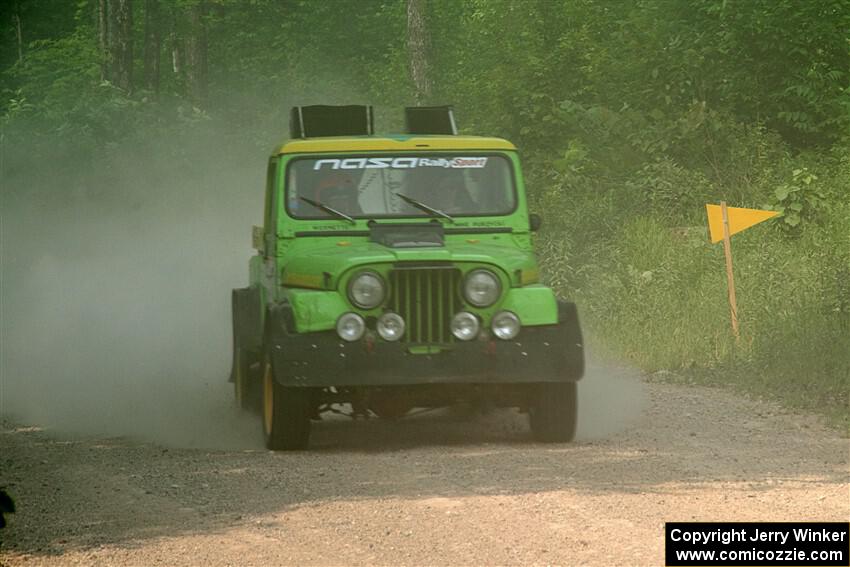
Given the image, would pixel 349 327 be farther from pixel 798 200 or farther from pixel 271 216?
pixel 798 200

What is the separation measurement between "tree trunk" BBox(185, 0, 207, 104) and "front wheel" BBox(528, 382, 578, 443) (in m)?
38.0

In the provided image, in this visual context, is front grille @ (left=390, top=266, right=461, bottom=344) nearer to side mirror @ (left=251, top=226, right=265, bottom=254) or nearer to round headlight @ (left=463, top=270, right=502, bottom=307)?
round headlight @ (left=463, top=270, right=502, bottom=307)

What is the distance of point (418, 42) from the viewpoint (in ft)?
114

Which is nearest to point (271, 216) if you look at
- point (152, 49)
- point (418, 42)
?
point (418, 42)

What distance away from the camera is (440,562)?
7.52 metres

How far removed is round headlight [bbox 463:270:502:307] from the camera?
11.2 metres

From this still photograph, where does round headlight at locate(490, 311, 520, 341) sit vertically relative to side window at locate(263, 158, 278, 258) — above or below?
below

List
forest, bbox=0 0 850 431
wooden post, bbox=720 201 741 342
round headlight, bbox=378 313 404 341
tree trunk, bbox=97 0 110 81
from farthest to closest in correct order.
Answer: tree trunk, bbox=97 0 110 81
forest, bbox=0 0 850 431
wooden post, bbox=720 201 741 342
round headlight, bbox=378 313 404 341

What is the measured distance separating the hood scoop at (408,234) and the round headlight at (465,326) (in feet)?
2.27

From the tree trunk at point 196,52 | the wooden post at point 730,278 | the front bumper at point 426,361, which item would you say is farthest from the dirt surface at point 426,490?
the tree trunk at point 196,52

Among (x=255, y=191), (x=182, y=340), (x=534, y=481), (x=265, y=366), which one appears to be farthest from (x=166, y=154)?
(x=534, y=481)

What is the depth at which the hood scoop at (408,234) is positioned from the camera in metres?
11.7

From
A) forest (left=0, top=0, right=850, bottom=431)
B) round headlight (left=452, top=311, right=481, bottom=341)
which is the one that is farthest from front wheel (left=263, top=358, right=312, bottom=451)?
forest (left=0, top=0, right=850, bottom=431)

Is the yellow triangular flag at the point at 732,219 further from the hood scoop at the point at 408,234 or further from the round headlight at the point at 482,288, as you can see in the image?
the round headlight at the point at 482,288
